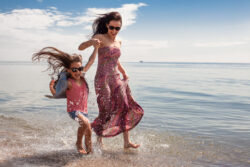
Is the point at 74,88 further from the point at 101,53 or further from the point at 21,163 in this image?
the point at 21,163

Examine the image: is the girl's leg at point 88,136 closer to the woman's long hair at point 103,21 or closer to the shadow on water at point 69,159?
the shadow on water at point 69,159

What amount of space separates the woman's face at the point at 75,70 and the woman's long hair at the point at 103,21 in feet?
2.62

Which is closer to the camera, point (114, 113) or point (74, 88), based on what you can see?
point (74, 88)

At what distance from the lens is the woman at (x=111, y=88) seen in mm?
4371

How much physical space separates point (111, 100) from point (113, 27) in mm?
1205

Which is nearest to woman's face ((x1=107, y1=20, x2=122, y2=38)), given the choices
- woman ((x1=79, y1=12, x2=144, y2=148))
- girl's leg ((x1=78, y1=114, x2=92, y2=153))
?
woman ((x1=79, y1=12, x2=144, y2=148))

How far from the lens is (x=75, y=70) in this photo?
3908mm

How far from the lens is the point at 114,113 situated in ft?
15.1

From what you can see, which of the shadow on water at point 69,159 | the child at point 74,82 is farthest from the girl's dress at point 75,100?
the shadow on water at point 69,159

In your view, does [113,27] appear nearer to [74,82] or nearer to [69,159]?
A: [74,82]

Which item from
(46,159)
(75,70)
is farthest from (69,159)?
(75,70)

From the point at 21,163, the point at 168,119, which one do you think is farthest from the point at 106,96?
the point at 168,119

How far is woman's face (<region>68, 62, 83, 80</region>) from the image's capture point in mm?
3918

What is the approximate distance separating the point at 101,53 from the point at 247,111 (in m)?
6.21
